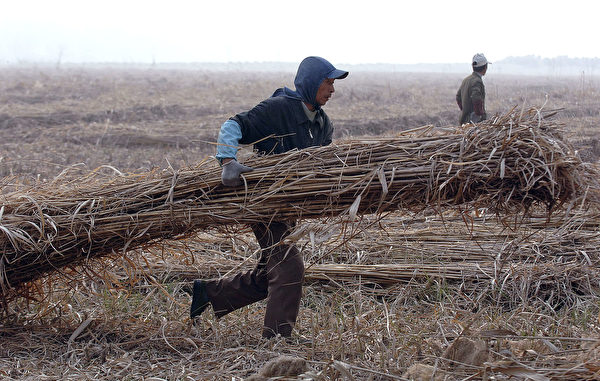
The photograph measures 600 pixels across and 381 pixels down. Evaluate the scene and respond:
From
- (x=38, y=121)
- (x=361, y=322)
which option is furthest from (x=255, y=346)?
(x=38, y=121)

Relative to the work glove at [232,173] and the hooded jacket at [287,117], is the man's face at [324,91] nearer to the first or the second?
the hooded jacket at [287,117]

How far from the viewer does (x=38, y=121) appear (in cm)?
1345

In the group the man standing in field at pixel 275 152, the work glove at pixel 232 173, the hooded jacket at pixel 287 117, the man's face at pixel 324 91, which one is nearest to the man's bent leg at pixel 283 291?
the man standing in field at pixel 275 152

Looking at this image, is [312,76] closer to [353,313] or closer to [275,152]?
[275,152]

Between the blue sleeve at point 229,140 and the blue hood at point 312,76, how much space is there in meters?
0.33

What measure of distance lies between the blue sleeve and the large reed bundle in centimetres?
11

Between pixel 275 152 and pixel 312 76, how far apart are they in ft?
1.34

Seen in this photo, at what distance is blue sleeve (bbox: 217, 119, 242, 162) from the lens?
294cm

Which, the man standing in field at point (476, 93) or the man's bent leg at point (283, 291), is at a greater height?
the man standing in field at point (476, 93)

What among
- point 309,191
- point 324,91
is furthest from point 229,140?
point 324,91

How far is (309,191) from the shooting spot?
9.43 feet

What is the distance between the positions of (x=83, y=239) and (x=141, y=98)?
54.2 feet

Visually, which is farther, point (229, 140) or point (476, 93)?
point (476, 93)

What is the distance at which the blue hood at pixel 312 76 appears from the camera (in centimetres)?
314
